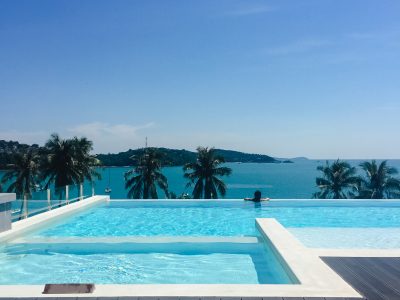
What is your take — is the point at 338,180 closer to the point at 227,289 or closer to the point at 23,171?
the point at 23,171

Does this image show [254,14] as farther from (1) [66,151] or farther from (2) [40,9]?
(1) [66,151]

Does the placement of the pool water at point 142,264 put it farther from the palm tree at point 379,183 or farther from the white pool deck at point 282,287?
the palm tree at point 379,183

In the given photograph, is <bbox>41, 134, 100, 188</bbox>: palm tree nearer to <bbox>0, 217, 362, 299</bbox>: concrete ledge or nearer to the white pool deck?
the white pool deck

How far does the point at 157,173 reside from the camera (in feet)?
102

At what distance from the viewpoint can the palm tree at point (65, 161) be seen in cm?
2919

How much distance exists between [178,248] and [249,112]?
20983 mm

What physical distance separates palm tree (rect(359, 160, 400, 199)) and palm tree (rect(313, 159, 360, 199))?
46.6 inches

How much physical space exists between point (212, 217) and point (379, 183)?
75.6ft

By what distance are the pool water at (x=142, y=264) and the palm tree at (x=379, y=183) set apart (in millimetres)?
27248

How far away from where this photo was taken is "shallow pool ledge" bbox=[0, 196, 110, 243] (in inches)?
378

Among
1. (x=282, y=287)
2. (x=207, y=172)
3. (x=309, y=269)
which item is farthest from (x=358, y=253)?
(x=207, y=172)

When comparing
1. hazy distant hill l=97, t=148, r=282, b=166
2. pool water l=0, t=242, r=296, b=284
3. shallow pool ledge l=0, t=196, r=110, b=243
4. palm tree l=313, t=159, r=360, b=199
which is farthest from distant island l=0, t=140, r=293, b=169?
pool water l=0, t=242, r=296, b=284

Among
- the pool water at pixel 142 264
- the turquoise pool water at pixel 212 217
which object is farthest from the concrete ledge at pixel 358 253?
the turquoise pool water at pixel 212 217

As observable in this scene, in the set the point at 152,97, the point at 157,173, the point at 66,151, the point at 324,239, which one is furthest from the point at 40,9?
the point at 157,173
